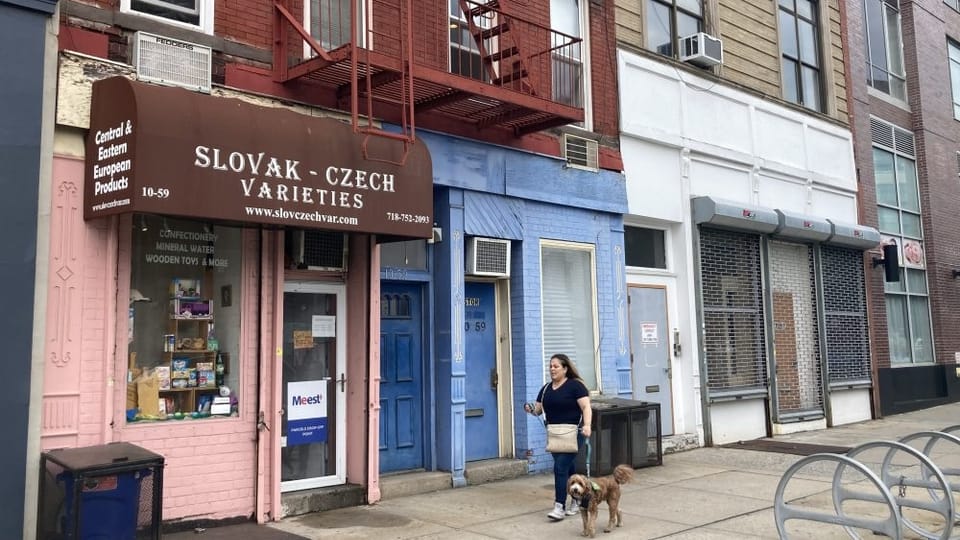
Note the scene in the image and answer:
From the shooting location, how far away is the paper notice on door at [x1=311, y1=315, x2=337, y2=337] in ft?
28.5

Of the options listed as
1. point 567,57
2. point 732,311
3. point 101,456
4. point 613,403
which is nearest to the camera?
point 101,456

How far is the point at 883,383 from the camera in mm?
16844

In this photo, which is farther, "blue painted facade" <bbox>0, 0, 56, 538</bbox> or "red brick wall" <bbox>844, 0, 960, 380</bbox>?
"red brick wall" <bbox>844, 0, 960, 380</bbox>

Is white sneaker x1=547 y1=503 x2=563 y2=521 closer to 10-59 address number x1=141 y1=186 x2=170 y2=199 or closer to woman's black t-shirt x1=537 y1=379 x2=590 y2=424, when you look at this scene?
woman's black t-shirt x1=537 y1=379 x2=590 y2=424

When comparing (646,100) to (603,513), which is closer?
(603,513)

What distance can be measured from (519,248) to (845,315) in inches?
350

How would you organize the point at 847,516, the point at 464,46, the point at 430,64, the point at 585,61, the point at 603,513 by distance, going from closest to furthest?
the point at 847,516 → the point at 603,513 → the point at 430,64 → the point at 464,46 → the point at 585,61

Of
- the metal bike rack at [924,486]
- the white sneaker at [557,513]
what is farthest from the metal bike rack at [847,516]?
the white sneaker at [557,513]

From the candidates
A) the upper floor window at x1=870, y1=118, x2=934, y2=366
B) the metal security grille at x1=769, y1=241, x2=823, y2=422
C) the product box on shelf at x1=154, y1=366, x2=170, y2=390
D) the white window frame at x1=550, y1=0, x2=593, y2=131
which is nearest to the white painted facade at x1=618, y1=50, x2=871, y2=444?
the metal security grille at x1=769, y1=241, x2=823, y2=422

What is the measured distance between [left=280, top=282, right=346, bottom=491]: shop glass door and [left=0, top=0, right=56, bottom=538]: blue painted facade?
2514 mm

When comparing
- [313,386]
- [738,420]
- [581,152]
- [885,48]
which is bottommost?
[738,420]

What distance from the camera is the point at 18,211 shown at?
6375 millimetres

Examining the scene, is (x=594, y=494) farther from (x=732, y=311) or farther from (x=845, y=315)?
(x=845, y=315)

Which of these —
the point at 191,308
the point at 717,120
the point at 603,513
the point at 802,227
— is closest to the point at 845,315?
the point at 802,227
